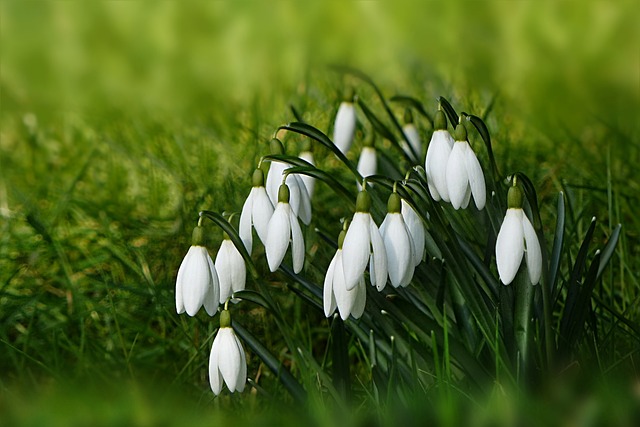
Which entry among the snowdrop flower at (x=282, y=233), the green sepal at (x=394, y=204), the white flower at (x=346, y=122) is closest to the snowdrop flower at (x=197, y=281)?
the snowdrop flower at (x=282, y=233)

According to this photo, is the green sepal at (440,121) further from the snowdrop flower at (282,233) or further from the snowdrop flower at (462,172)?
the snowdrop flower at (282,233)

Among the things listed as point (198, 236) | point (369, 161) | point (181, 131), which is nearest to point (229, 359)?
point (198, 236)

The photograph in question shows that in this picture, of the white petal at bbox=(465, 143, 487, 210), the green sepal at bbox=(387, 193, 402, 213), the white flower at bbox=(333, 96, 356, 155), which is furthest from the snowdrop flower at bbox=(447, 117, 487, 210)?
the white flower at bbox=(333, 96, 356, 155)

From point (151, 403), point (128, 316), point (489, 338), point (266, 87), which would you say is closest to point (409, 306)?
point (489, 338)

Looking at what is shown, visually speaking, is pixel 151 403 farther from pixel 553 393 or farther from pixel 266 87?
pixel 266 87

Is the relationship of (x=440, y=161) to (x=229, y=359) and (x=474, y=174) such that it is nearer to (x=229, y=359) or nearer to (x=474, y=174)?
(x=474, y=174)

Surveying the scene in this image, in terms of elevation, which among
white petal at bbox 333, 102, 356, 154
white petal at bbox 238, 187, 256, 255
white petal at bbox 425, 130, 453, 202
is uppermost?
white petal at bbox 333, 102, 356, 154

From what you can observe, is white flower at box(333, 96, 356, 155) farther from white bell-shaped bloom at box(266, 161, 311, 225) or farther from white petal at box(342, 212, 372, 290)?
white petal at box(342, 212, 372, 290)
